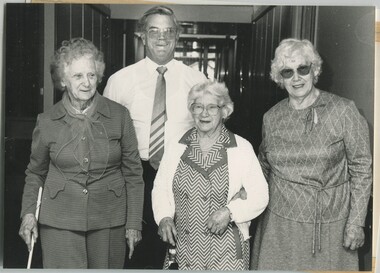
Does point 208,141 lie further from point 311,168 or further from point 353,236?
point 353,236

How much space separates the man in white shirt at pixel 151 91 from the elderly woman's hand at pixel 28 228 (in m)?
0.35

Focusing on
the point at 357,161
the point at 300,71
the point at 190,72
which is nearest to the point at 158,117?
the point at 190,72

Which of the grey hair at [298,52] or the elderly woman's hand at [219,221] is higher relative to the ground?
the grey hair at [298,52]

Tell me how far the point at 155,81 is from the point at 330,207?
2.48 ft

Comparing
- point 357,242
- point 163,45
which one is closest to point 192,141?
point 163,45

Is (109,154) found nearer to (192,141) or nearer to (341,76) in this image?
(192,141)

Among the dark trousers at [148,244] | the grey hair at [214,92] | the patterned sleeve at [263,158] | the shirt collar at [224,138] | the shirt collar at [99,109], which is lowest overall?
the dark trousers at [148,244]

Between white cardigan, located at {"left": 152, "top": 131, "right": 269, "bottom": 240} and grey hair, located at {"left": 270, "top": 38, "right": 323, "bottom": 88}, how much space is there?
0.30m

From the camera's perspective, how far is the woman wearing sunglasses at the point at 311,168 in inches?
69.8

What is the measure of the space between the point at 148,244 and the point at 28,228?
0.43 meters

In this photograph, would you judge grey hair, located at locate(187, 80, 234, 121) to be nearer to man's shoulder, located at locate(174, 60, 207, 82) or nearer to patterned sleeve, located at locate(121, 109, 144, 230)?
man's shoulder, located at locate(174, 60, 207, 82)

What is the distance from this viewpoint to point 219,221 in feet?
5.75

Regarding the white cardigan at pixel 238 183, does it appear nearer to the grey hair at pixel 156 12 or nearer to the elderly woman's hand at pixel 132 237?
Answer: the elderly woman's hand at pixel 132 237

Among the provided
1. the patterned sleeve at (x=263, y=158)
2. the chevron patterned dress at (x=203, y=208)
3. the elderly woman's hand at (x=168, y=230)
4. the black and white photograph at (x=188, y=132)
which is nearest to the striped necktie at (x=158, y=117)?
the black and white photograph at (x=188, y=132)
